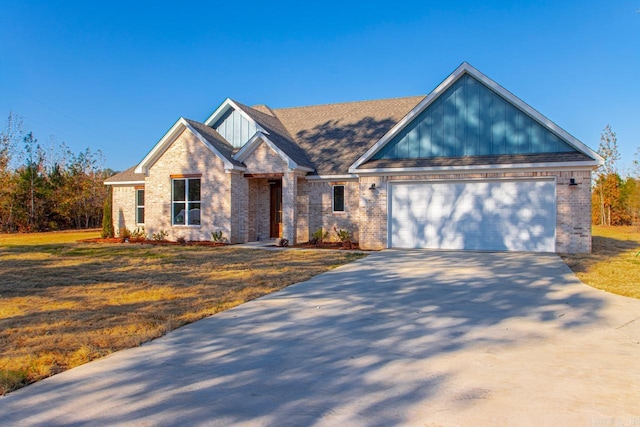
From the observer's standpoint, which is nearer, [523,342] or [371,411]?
[371,411]

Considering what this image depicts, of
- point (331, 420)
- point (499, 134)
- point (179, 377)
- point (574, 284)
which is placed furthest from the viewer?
point (499, 134)

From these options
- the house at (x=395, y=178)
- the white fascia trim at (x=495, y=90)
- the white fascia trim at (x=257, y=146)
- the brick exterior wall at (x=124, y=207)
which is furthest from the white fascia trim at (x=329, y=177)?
the brick exterior wall at (x=124, y=207)

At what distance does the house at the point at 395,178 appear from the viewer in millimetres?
15797

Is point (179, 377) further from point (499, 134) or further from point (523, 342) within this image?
point (499, 134)

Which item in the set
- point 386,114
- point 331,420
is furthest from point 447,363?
point 386,114

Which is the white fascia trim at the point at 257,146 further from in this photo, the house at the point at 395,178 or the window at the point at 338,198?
the window at the point at 338,198

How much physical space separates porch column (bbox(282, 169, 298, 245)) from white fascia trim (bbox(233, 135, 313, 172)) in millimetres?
378

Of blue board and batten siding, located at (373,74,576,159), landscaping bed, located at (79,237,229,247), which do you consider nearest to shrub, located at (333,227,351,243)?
blue board and batten siding, located at (373,74,576,159)

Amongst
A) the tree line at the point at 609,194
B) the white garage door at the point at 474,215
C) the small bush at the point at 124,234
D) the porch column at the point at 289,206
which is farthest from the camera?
the tree line at the point at 609,194

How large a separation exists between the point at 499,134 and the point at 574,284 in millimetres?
7806

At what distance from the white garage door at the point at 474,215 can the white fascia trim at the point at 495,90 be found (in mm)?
1471

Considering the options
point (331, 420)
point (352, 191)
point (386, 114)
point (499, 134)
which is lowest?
point (331, 420)

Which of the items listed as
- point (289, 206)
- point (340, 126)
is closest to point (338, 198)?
point (289, 206)

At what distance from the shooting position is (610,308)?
7664 millimetres
